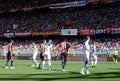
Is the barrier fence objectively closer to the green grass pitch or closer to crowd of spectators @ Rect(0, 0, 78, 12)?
crowd of spectators @ Rect(0, 0, 78, 12)

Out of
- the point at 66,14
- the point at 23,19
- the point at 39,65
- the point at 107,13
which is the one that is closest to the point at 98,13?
the point at 107,13

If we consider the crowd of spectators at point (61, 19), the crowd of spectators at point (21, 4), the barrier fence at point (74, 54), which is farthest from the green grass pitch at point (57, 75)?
the crowd of spectators at point (21, 4)

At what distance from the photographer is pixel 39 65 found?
29.3 meters

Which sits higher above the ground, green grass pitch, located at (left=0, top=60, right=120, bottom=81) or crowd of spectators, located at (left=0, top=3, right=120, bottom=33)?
crowd of spectators, located at (left=0, top=3, right=120, bottom=33)

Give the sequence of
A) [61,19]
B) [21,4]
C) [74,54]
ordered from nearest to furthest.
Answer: [74,54], [61,19], [21,4]

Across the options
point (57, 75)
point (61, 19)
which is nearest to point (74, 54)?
point (61, 19)

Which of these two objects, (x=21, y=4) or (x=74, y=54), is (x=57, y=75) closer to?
(x=74, y=54)

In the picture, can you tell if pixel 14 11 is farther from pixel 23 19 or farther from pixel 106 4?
pixel 106 4

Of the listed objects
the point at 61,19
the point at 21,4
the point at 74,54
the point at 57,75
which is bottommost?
the point at 57,75

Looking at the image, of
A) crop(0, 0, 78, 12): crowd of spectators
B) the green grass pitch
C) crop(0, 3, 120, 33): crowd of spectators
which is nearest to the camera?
the green grass pitch

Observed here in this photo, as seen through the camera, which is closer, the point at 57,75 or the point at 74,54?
the point at 57,75

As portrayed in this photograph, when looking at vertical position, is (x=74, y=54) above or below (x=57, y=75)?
above

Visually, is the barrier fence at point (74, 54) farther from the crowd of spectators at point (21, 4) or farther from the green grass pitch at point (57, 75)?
the green grass pitch at point (57, 75)

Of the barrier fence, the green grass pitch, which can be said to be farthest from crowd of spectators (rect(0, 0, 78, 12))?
the green grass pitch
